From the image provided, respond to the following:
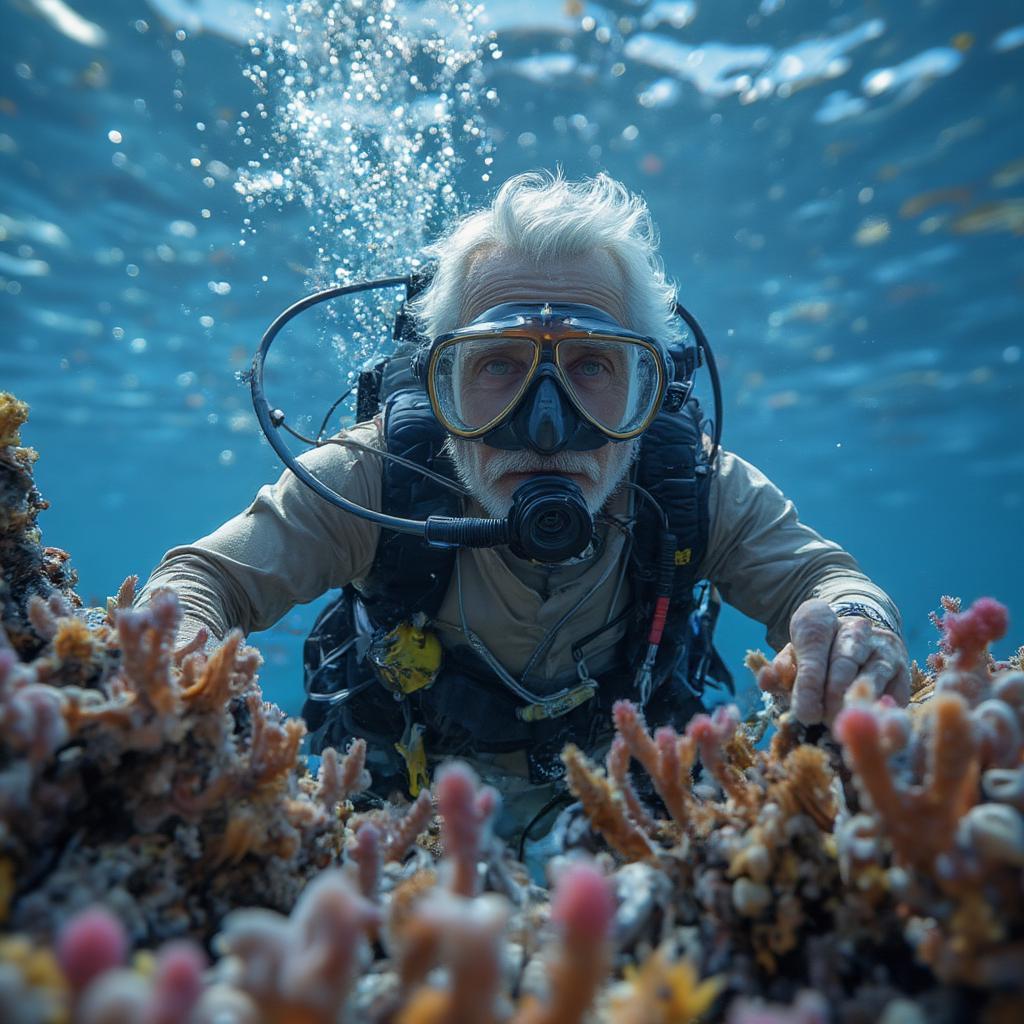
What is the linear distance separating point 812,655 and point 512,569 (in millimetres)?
1932

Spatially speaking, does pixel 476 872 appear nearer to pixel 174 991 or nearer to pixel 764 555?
pixel 174 991

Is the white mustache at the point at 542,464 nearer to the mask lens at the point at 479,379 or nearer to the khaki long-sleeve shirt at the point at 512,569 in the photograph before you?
the mask lens at the point at 479,379

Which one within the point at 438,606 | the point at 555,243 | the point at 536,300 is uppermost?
the point at 555,243

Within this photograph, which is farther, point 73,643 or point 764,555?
point 764,555

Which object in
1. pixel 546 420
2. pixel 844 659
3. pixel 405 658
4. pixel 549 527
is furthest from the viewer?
pixel 405 658

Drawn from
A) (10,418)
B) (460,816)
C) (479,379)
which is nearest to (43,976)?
(460,816)

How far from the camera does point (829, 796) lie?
1391 mm

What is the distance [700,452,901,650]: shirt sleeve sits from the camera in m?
3.51

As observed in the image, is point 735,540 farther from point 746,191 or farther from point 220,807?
point 746,191

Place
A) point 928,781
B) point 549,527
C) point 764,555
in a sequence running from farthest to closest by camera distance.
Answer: point 764,555
point 549,527
point 928,781

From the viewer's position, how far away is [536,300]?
3635mm

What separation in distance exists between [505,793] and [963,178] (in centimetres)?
1468

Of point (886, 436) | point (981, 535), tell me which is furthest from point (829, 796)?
point (981, 535)

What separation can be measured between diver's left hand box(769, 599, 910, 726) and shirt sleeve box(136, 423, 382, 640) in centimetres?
232
